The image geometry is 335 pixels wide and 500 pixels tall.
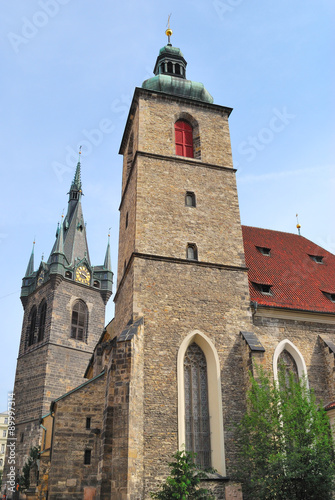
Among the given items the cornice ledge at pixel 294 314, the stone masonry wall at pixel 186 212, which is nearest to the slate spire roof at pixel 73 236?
the stone masonry wall at pixel 186 212

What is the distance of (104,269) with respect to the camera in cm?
4034

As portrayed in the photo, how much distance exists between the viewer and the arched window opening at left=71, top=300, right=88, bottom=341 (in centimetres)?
3547

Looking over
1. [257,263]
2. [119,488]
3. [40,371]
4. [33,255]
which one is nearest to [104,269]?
[33,255]

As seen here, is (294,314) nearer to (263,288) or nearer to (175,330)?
(263,288)

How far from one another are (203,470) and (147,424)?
1821 millimetres

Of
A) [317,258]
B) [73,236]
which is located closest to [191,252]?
[317,258]

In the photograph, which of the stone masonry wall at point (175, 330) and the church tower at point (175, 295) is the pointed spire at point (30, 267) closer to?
the church tower at point (175, 295)

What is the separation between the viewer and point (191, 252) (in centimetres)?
1591

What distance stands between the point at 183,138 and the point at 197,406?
9.66 m

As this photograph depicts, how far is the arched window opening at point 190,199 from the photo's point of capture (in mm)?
16859

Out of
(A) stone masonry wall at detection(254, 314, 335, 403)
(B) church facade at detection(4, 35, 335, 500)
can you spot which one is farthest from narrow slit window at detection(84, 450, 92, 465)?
(A) stone masonry wall at detection(254, 314, 335, 403)

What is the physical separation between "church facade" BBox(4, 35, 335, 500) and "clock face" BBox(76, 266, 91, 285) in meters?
17.9

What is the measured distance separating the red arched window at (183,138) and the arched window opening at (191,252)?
12.9 ft

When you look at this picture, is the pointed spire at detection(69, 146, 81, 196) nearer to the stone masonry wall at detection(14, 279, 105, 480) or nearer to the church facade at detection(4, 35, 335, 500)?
the stone masonry wall at detection(14, 279, 105, 480)
